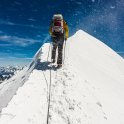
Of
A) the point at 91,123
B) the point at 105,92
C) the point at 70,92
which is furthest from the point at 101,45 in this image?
the point at 91,123

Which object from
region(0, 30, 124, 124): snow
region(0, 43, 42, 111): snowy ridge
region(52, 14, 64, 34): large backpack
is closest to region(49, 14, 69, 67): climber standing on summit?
region(52, 14, 64, 34): large backpack

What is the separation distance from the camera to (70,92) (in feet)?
34.2

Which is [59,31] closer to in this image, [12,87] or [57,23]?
[57,23]

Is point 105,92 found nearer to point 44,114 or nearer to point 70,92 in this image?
point 70,92

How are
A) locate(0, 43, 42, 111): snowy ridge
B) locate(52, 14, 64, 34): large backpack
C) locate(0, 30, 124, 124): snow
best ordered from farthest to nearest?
locate(52, 14, 64, 34): large backpack < locate(0, 43, 42, 111): snowy ridge < locate(0, 30, 124, 124): snow

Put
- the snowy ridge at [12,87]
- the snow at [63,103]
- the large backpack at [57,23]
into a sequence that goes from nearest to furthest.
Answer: the snow at [63,103] → the snowy ridge at [12,87] → the large backpack at [57,23]

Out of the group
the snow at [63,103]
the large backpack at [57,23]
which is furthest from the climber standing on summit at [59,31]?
the snow at [63,103]

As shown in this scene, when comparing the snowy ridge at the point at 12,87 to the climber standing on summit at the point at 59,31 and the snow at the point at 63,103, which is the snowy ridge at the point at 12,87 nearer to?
the snow at the point at 63,103

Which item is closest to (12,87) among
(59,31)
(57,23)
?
(59,31)

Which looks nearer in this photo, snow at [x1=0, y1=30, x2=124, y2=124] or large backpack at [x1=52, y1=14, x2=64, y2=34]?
snow at [x1=0, y1=30, x2=124, y2=124]

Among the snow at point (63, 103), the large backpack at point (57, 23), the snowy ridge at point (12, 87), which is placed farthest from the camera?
the large backpack at point (57, 23)

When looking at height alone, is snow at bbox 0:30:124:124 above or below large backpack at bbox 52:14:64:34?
below

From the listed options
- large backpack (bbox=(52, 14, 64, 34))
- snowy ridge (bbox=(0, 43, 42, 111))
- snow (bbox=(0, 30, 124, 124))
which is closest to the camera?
snow (bbox=(0, 30, 124, 124))

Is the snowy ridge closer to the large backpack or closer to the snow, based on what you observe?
the snow
